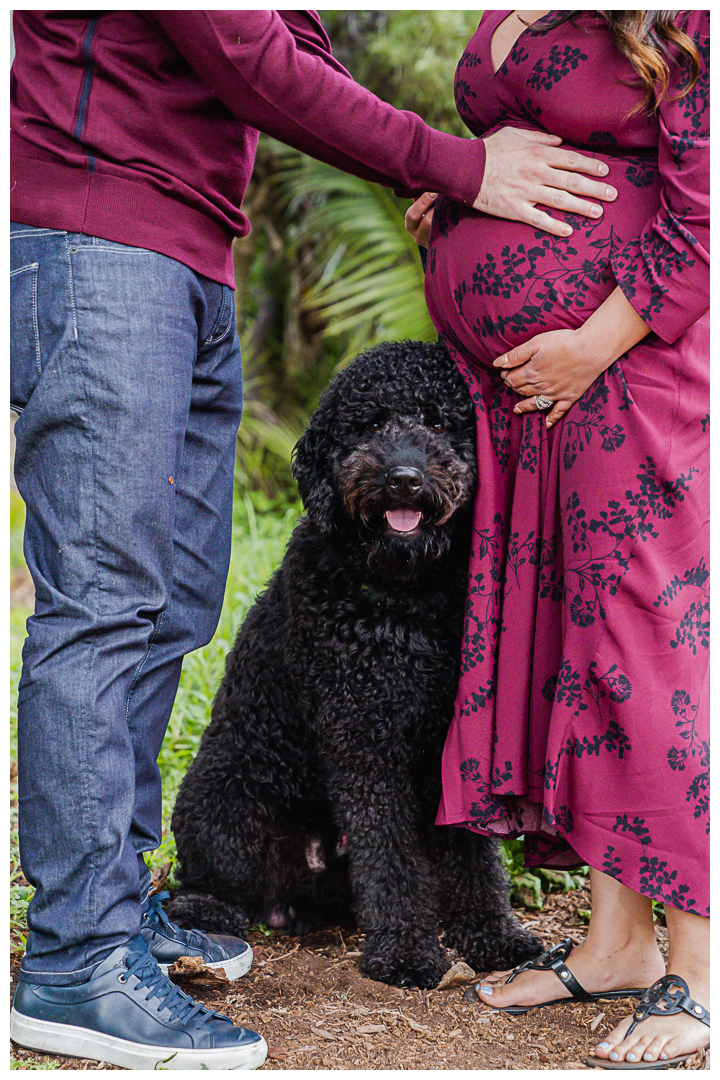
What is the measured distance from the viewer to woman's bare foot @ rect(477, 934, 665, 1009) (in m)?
2.24

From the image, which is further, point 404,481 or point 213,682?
point 213,682

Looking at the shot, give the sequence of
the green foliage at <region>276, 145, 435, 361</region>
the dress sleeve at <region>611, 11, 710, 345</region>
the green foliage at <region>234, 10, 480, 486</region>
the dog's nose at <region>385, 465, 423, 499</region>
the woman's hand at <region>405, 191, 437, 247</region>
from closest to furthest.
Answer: the dress sleeve at <region>611, 11, 710, 345</region>, the dog's nose at <region>385, 465, 423, 499</region>, the woman's hand at <region>405, 191, 437, 247</region>, the green foliage at <region>276, 145, 435, 361</region>, the green foliage at <region>234, 10, 480, 486</region>

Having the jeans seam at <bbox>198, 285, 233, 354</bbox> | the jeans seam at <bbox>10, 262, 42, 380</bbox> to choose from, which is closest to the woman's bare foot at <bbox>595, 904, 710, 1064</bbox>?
the jeans seam at <bbox>198, 285, 233, 354</bbox>

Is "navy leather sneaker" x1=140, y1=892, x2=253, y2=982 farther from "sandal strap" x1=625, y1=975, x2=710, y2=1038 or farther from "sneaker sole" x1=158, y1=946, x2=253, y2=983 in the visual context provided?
"sandal strap" x1=625, y1=975, x2=710, y2=1038

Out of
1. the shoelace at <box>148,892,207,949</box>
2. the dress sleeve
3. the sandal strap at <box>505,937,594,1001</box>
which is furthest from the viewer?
the shoelace at <box>148,892,207,949</box>

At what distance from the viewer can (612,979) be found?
2.24 m

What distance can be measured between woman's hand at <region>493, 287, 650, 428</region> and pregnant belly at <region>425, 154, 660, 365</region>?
51 mm

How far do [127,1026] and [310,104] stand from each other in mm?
2089

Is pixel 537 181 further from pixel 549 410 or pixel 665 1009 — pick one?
pixel 665 1009

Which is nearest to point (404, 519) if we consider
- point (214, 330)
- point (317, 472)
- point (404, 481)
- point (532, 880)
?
point (404, 481)

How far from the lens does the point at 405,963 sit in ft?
7.91

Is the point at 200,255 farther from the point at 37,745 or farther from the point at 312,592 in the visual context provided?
the point at 37,745

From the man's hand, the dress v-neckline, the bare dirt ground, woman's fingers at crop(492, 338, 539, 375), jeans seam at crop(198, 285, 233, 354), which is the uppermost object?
the dress v-neckline

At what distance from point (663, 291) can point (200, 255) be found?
1057 millimetres
